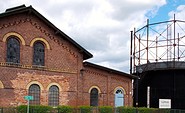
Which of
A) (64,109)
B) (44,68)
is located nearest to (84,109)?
(64,109)

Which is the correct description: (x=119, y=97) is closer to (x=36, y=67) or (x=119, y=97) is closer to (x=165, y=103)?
(x=165, y=103)

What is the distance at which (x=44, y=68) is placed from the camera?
1099 inches

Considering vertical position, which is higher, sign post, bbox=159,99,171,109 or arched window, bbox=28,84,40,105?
arched window, bbox=28,84,40,105

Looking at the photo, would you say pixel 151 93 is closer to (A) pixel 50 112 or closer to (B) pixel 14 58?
(A) pixel 50 112

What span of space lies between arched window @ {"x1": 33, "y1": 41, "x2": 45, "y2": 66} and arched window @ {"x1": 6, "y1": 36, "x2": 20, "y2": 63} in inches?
61.8

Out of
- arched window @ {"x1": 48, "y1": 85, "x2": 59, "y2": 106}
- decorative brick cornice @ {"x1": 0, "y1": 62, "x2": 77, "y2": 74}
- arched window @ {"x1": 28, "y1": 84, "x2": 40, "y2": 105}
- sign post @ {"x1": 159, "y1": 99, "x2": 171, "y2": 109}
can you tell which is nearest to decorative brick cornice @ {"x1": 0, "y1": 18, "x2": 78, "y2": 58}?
decorative brick cornice @ {"x1": 0, "y1": 62, "x2": 77, "y2": 74}

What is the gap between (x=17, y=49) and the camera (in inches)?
1052

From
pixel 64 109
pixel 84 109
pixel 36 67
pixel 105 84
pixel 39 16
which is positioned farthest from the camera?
pixel 105 84

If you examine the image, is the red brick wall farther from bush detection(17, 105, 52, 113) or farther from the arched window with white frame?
bush detection(17, 105, 52, 113)

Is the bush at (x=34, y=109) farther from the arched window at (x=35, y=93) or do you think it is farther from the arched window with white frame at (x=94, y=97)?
the arched window with white frame at (x=94, y=97)

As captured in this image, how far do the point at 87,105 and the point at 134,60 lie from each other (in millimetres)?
11306

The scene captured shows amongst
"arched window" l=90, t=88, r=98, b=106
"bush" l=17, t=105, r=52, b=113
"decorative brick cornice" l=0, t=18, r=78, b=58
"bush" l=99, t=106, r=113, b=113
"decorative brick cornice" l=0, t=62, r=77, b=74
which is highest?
"decorative brick cornice" l=0, t=18, r=78, b=58

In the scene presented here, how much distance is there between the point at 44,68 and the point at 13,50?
3.14 metres

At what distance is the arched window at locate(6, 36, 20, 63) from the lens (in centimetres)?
2620
